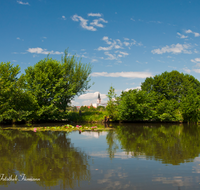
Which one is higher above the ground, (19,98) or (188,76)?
(188,76)

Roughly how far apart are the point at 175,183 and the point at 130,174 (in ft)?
3.64

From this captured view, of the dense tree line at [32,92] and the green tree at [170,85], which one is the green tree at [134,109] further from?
the green tree at [170,85]

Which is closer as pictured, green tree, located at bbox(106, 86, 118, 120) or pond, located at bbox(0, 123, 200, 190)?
pond, located at bbox(0, 123, 200, 190)

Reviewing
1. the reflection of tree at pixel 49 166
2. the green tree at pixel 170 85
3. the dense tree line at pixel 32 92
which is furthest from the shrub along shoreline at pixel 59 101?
the reflection of tree at pixel 49 166

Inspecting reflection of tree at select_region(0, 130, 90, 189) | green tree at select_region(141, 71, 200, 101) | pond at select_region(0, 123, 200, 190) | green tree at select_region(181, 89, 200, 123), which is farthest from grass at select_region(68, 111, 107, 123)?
pond at select_region(0, 123, 200, 190)

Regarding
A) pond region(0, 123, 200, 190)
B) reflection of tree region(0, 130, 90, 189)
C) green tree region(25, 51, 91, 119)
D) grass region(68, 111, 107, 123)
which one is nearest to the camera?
pond region(0, 123, 200, 190)

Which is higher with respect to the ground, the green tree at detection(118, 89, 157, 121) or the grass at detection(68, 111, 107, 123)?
the green tree at detection(118, 89, 157, 121)

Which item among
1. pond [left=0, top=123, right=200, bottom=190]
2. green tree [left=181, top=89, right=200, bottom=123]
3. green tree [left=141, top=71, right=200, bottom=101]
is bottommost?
pond [left=0, top=123, right=200, bottom=190]

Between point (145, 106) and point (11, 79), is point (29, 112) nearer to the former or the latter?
point (11, 79)

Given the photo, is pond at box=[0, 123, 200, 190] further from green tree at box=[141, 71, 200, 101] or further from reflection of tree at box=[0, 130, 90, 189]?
green tree at box=[141, 71, 200, 101]

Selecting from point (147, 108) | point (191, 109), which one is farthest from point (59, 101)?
point (191, 109)

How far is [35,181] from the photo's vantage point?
455 cm

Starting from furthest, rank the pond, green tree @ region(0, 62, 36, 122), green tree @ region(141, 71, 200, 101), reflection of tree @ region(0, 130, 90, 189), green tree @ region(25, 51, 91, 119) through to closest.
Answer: green tree @ region(141, 71, 200, 101)
green tree @ region(25, 51, 91, 119)
green tree @ region(0, 62, 36, 122)
reflection of tree @ region(0, 130, 90, 189)
the pond

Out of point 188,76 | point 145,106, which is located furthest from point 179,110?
point 188,76
